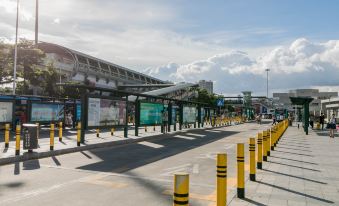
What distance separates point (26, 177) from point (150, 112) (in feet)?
50.6

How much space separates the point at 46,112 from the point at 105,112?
10.1 m

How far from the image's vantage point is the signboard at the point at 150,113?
2342 centimetres

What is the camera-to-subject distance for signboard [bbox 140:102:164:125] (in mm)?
23419

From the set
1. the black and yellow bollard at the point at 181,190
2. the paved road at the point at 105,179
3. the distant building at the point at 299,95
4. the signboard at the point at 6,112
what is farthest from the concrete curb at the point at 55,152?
the distant building at the point at 299,95

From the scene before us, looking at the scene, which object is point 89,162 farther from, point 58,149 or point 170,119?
point 170,119

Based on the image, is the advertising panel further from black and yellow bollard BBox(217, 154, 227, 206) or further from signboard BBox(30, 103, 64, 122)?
black and yellow bollard BBox(217, 154, 227, 206)

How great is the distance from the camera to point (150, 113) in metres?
24.5

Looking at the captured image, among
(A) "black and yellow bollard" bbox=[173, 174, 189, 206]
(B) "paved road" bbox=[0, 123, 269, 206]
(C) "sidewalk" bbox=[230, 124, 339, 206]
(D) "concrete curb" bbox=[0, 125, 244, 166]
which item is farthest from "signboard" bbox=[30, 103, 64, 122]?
(A) "black and yellow bollard" bbox=[173, 174, 189, 206]

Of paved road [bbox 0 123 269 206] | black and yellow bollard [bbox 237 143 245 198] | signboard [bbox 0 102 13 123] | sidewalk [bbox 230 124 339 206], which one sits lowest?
paved road [bbox 0 123 269 206]

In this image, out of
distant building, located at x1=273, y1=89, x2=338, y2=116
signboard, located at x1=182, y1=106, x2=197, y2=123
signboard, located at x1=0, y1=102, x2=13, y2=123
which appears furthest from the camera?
distant building, located at x1=273, y1=89, x2=338, y2=116

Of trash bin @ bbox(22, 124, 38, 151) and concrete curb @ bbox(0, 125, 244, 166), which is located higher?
trash bin @ bbox(22, 124, 38, 151)

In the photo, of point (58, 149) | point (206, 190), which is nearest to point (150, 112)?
point (58, 149)

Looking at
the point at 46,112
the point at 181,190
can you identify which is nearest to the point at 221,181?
the point at 181,190

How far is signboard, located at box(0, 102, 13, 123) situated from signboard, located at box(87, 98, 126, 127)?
25.5 feet
